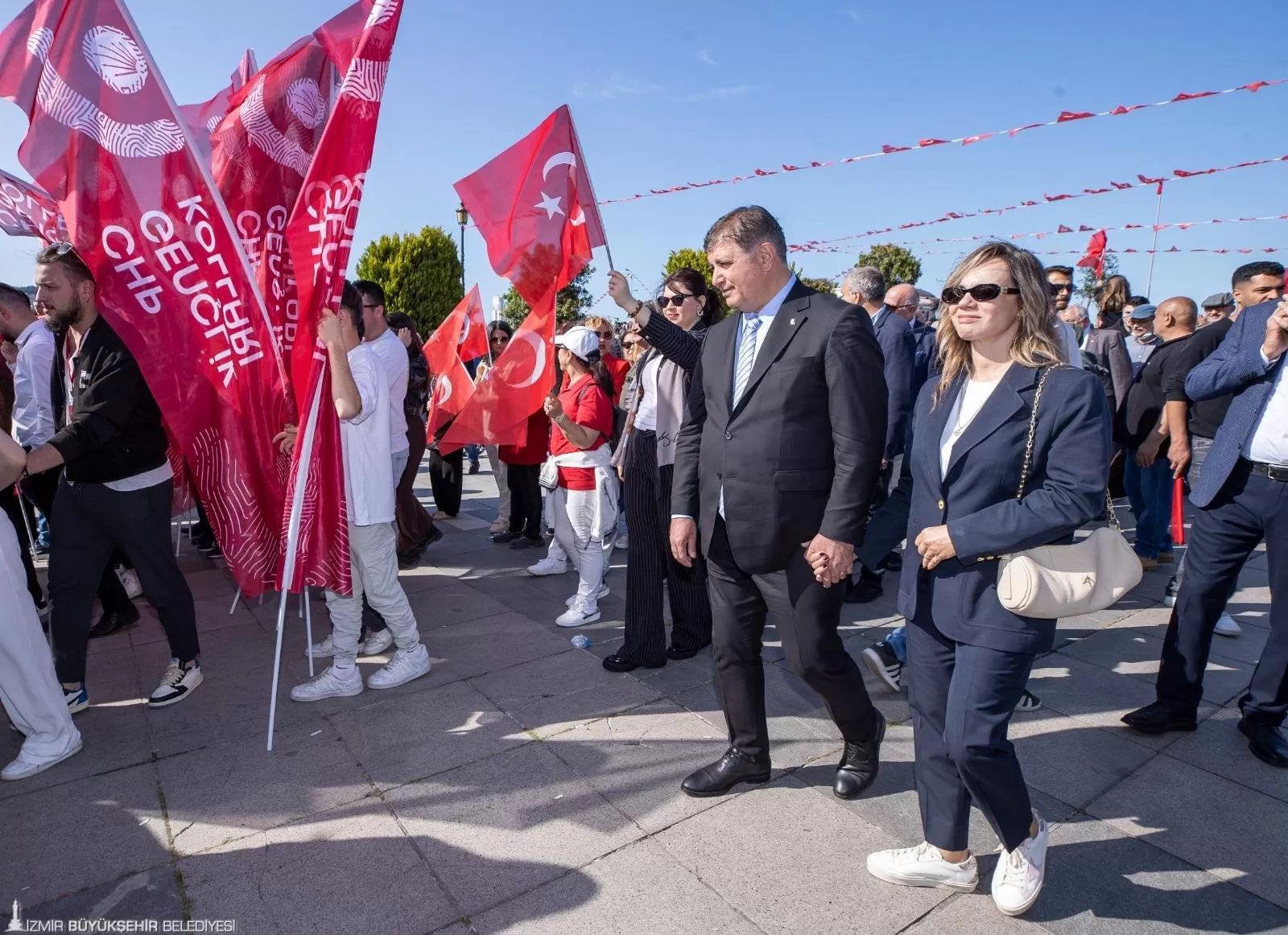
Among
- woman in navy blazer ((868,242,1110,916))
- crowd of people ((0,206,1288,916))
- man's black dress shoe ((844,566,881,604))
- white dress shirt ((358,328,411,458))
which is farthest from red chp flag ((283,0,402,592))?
man's black dress shoe ((844,566,881,604))

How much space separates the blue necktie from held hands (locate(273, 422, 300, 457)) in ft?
6.66

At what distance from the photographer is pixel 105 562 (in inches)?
142

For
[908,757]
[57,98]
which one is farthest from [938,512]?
[57,98]

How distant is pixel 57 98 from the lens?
10.1ft

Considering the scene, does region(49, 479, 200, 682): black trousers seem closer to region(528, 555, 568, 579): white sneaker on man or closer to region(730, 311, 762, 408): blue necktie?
region(528, 555, 568, 579): white sneaker on man

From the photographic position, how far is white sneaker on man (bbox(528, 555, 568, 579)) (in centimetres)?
580

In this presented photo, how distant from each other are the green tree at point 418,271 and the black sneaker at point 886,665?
30.5 m

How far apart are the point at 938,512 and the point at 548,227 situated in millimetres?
3139

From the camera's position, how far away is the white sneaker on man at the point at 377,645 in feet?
14.0

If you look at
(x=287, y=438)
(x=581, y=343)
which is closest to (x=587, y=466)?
(x=581, y=343)

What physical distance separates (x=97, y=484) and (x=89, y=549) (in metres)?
0.34

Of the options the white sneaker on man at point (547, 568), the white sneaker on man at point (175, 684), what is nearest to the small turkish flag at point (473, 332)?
the white sneaker on man at point (547, 568)

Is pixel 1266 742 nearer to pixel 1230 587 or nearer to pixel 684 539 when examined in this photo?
pixel 1230 587

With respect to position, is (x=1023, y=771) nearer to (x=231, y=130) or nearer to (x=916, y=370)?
(x=916, y=370)
